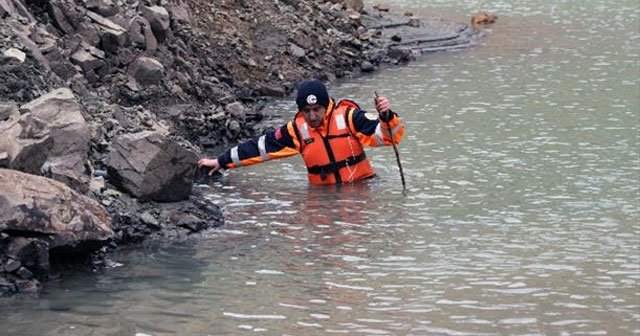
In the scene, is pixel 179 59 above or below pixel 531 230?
above

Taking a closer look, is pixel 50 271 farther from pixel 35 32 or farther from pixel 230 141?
pixel 230 141

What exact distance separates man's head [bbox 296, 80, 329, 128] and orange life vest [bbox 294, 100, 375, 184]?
163 mm

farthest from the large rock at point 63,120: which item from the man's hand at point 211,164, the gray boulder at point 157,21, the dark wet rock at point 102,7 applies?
the gray boulder at point 157,21

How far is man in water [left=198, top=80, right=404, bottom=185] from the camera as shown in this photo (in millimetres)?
13812

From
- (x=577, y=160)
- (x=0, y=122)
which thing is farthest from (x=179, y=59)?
(x=0, y=122)

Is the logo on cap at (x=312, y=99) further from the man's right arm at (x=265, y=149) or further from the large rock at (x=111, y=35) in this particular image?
the large rock at (x=111, y=35)

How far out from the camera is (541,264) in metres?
10.7

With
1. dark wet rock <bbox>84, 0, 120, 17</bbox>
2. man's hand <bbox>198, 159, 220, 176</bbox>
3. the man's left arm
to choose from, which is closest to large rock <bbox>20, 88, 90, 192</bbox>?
man's hand <bbox>198, 159, 220, 176</bbox>

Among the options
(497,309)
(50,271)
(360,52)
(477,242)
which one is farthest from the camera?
(360,52)

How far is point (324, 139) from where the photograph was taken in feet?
46.1

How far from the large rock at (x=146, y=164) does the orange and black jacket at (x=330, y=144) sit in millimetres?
2319

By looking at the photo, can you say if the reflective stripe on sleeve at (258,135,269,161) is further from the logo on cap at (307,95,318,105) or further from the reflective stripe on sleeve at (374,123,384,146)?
the reflective stripe on sleeve at (374,123,384,146)

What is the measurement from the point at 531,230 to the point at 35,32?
6525 millimetres

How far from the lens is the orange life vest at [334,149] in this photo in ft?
46.1
